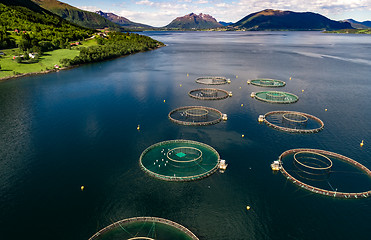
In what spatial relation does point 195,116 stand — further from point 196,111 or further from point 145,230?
point 145,230

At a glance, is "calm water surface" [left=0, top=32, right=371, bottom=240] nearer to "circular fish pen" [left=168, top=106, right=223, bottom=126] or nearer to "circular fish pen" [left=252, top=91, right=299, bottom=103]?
"circular fish pen" [left=168, top=106, right=223, bottom=126]

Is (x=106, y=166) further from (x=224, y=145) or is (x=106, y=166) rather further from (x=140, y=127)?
(x=224, y=145)

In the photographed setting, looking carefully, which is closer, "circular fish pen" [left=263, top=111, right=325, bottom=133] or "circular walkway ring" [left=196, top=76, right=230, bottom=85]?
"circular fish pen" [left=263, top=111, right=325, bottom=133]

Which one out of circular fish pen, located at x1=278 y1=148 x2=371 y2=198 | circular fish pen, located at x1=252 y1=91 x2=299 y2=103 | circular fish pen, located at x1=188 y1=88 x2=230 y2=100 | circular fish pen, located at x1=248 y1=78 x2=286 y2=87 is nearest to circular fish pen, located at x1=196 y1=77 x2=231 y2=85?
circular fish pen, located at x1=188 y1=88 x2=230 y2=100

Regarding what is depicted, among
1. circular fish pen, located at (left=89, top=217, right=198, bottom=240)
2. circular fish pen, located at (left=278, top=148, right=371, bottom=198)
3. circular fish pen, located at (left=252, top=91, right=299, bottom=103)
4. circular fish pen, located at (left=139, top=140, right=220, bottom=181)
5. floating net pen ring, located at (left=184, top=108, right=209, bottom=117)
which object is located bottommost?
circular fish pen, located at (left=89, top=217, right=198, bottom=240)

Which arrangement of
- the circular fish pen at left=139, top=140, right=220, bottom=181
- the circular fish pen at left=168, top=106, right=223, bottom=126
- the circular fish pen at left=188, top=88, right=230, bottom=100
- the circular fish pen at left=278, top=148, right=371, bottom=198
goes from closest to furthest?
the circular fish pen at left=278, top=148, right=371, bottom=198 → the circular fish pen at left=139, top=140, right=220, bottom=181 → the circular fish pen at left=168, top=106, right=223, bottom=126 → the circular fish pen at left=188, top=88, right=230, bottom=100

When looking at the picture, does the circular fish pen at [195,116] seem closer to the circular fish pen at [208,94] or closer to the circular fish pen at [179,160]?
the circular fish pen at [208,94]
